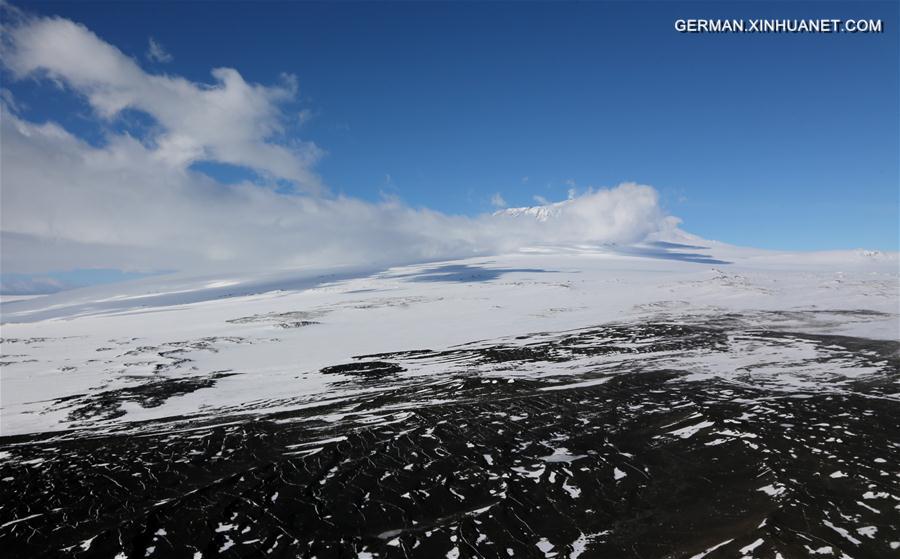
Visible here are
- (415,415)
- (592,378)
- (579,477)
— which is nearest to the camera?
(579,477)

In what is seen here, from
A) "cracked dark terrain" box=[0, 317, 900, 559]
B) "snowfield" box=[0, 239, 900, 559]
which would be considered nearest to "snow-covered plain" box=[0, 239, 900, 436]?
"snowfield" box=[0, 239, 900, 559]

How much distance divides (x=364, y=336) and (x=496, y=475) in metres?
31.0

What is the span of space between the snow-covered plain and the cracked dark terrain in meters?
1.84

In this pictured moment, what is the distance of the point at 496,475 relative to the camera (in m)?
12.9

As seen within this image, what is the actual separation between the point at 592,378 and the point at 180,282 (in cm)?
14927

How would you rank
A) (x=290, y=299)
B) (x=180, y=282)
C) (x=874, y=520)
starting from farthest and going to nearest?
(x=180, y=282) < (x=290, y=299) < (x=874, y=520)

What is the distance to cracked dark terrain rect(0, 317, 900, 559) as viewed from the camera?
992cm

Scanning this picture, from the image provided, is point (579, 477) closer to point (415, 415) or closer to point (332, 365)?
point (415, 415)

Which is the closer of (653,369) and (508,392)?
(508,392)

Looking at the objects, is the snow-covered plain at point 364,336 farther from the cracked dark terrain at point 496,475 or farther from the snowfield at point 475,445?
the cracked dark terrain at point 496,475

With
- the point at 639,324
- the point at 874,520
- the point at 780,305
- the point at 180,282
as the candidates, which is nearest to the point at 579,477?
the point at 874,520

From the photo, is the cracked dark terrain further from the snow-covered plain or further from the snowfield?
the snow-covered plain

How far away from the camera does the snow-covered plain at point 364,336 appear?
2283 cm

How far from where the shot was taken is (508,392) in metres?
21.0
